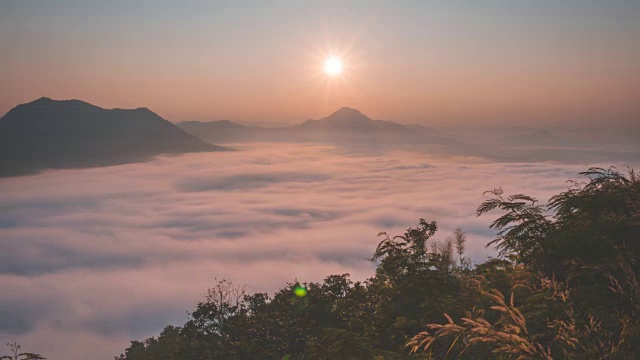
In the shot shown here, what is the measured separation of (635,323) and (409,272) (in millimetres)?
6435

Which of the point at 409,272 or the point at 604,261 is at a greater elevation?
the point at 604,261

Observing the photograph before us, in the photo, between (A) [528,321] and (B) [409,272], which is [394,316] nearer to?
(B) [409,272]

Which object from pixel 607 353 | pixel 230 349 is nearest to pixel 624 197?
pixel 607 353

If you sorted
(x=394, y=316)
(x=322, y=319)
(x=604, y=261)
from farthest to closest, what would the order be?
1. (x=322, y=319)
2. (x=394, y=316)
3. (x=604, y=261)

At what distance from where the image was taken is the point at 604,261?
762 centimetres

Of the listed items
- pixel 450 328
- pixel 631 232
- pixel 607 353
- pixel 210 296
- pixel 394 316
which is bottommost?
pixel 210 296

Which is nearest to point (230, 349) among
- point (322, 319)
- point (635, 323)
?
point (322, 319)

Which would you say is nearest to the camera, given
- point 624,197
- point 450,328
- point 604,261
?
point 450,328

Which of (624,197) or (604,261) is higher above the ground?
(624,197)

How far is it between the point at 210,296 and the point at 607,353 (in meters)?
39.8

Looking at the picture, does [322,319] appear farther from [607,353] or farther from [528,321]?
[607,353]

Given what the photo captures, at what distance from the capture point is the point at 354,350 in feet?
39.8

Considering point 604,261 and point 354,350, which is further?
point 354,350

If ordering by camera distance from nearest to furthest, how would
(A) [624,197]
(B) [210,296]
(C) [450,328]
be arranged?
(C) [450,328]
(A) [624,197]
(B) [210,296]
